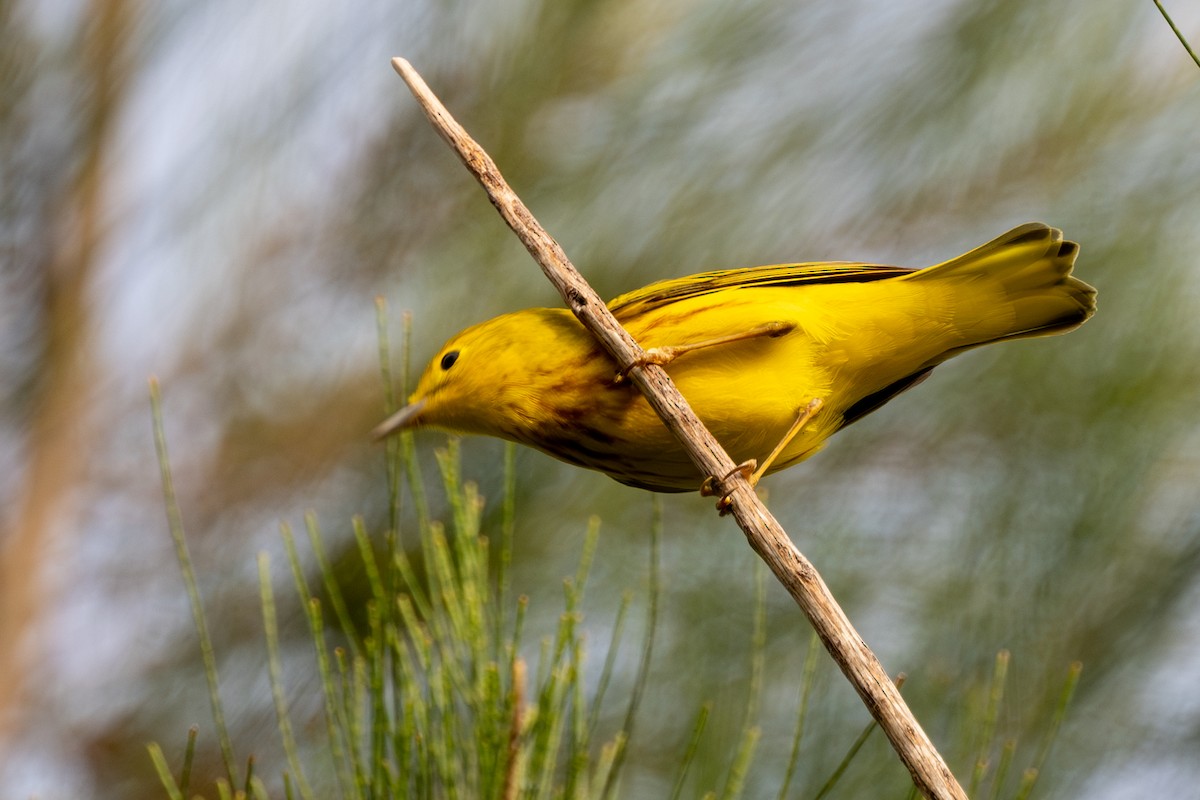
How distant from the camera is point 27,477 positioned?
97.0 inches

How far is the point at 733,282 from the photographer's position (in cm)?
198

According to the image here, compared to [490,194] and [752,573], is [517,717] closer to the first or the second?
[490,194]

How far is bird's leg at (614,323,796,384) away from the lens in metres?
1.81

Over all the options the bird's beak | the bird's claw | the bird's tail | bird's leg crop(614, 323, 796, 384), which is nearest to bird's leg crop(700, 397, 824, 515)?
the bird's claw

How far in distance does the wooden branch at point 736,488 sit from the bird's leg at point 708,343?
0.09 m

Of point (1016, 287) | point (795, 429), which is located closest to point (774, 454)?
point (795, 429)

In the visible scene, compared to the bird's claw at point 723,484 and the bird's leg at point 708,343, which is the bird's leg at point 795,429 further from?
the bird's leg at point 708,343

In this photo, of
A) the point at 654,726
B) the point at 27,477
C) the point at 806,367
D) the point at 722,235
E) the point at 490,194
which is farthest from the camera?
the point at 722,235

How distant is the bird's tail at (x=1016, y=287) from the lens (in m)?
1.90

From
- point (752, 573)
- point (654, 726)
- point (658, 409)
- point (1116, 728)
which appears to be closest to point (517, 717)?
point (658, 409)

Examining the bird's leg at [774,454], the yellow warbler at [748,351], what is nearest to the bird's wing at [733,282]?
the yellow warbler at [748,351]

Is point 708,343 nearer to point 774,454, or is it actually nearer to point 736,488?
point 774,454

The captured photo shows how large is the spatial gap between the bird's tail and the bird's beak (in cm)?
81

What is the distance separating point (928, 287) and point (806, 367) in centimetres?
24
